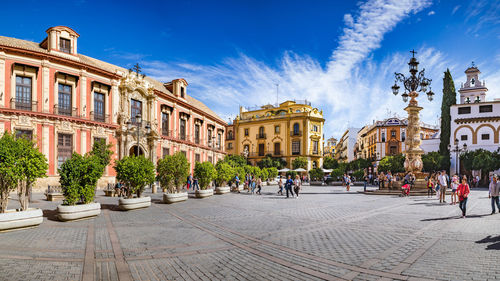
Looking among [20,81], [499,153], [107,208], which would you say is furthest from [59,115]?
[499,153]

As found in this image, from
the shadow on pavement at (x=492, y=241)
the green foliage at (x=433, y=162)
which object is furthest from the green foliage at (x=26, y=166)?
the green foliage at (x=433, y=162)

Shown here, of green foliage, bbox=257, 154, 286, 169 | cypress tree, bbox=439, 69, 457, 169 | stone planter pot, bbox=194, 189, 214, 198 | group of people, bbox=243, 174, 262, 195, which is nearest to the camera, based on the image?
stone planter pot, bbox=194, 189, 214, 198

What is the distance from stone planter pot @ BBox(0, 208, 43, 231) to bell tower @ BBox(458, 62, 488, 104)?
57.3 m

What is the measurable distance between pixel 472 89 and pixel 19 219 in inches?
2310

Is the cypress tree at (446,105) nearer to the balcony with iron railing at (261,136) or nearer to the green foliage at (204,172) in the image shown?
the balcony with iron railing at (261,136)

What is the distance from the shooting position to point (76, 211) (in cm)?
908

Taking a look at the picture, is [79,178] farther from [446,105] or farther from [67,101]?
[446,105]

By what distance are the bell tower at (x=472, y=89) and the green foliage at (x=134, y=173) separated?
175 feet

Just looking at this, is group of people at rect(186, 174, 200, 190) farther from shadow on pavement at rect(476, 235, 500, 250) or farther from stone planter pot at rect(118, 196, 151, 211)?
shadow on pavement at rect(476, 235, 500, 250)

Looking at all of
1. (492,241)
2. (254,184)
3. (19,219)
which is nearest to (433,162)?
(254,184)

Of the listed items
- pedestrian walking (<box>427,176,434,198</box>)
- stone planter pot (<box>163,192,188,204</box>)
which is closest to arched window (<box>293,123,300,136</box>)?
pedestrian walking (<box>427,176,434,198</box>)

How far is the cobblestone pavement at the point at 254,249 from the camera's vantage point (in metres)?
4.52

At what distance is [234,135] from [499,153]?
43100mm

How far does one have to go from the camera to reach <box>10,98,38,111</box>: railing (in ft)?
60.7
